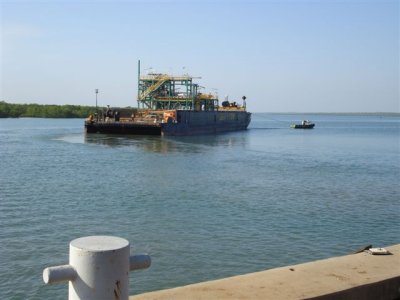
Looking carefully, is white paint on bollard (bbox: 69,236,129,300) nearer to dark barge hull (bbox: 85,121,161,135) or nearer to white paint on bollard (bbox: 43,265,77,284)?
white paint on bollard (bbox: 43,265,77,284)

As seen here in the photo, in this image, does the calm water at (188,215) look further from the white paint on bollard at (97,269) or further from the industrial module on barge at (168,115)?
the industrial module on barge at (168,115)

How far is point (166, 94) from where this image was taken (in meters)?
76.2

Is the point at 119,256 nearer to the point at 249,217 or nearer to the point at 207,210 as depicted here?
the point at 249,217

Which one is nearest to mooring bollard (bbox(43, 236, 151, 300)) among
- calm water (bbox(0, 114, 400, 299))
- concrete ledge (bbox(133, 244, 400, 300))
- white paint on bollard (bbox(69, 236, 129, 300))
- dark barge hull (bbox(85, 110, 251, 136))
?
white paint on bollard (bbox(69, 236, 129, 300))

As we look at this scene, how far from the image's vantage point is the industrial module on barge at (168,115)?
202ft

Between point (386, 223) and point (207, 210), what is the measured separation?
18.4 feet

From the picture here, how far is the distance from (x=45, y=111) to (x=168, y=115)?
347ft

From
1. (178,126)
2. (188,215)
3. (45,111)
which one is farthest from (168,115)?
(45,111)

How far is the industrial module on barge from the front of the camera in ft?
202

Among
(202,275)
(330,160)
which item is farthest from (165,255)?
(330,160)

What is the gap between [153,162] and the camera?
110ft

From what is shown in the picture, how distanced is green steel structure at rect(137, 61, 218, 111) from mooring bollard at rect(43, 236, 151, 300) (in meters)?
71.2

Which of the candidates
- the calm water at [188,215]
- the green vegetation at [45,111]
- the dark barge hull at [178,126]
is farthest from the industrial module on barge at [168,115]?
the green vegetation at [45,111]

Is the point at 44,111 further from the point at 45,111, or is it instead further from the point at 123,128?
the point at 123,128
